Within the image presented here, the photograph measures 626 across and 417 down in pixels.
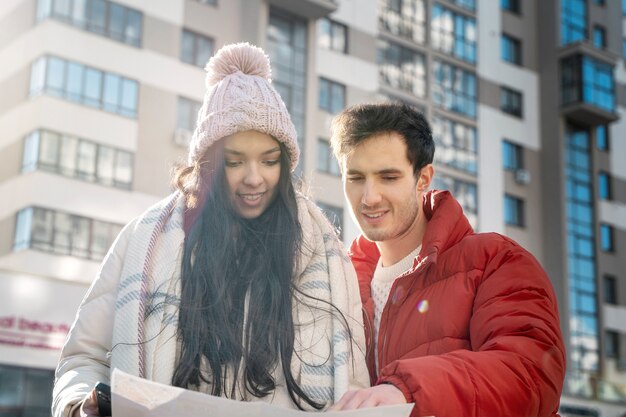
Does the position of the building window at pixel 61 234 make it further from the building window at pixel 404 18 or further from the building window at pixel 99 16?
the building window at pixel 404 18

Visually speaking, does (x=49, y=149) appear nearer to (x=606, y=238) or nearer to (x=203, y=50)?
(x=203, y=50)

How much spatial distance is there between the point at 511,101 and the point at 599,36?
5.66 meters

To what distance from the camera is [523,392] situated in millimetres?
3012

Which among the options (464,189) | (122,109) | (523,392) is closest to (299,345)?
(523,392)

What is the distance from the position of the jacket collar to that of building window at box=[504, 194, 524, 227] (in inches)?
1165

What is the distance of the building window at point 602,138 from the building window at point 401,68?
30.3ft

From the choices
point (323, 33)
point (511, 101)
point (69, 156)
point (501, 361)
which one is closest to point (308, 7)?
point (323, 33)

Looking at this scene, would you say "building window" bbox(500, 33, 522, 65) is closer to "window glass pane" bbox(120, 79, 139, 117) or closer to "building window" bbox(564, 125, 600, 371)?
"building window" bbox(564, 125, 600, 371)

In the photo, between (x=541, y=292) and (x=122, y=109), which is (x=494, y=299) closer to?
(x=541, y=292)

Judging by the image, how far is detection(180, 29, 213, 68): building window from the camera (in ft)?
81.7

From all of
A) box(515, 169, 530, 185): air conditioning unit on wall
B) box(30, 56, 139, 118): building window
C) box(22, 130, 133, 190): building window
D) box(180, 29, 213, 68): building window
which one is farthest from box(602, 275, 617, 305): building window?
box(30, 56, 139, 118): building window

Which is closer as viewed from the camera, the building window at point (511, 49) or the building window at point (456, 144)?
the building window at point (456, 144)

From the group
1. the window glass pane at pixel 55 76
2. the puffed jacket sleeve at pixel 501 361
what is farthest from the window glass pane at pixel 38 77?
the puffed jacket sleeve at pixel 501 361

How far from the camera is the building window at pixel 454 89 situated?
3164 cm
